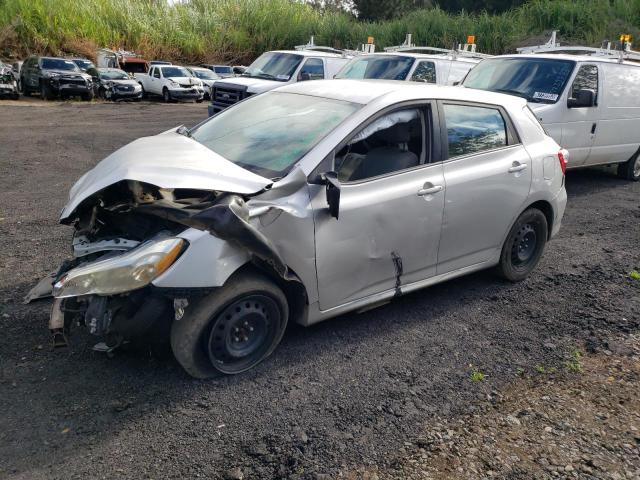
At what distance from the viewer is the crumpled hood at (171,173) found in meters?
3.50

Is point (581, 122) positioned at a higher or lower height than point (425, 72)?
lower

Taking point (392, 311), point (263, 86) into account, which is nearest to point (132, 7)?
point (263, 86)

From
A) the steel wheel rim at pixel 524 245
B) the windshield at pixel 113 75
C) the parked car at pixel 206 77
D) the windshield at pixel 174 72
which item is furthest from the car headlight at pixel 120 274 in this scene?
the parked car at pixel 206 77

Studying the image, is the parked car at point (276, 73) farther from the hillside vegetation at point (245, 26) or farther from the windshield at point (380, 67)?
the hillside vegetation at point (245, 26)

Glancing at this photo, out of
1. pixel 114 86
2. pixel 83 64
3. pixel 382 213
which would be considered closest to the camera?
pixel 382 213

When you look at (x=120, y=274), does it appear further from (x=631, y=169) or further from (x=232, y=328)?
(x=631, y=169)

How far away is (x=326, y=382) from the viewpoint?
369cm

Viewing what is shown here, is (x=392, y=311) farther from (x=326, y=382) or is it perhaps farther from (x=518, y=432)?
(x=518, y=432)

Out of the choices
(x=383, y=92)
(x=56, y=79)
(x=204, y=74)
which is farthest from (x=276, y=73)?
(x=204, y=74)

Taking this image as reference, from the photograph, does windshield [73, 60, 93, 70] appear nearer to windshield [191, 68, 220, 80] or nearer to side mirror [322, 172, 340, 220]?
windshield [191, 68, 220, 80]

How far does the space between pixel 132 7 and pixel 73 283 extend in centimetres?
3858

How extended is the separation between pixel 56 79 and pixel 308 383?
22.8 meters

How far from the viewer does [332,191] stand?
3.59m

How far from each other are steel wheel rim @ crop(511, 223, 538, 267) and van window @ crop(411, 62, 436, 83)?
704cm
